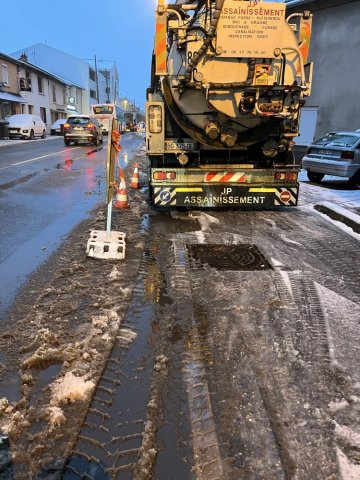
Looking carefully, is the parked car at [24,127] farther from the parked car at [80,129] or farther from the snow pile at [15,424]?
the snow pile at [15,424]

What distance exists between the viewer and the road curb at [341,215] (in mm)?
6919

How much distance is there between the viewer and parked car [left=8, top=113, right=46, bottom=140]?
3244 centimetres

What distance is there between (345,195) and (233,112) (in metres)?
5.17

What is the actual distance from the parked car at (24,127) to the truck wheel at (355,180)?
92.6 ft

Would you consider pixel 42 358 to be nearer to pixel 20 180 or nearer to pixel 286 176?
pixel 286 176

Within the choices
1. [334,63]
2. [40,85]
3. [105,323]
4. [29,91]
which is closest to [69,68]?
[40,85]

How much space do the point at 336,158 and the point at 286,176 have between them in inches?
201

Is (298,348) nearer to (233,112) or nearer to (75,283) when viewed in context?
(75,283)

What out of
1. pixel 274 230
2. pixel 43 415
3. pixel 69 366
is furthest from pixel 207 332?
pixel 274 230

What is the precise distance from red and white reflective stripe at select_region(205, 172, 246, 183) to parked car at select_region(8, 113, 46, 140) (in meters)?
29.6

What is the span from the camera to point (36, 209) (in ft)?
25.5

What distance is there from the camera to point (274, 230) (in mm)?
6605

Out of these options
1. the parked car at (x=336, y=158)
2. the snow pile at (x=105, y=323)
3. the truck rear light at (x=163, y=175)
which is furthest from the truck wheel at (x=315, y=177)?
the snow pile at (x=105, y=323)

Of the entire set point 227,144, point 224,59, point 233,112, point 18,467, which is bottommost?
point 18,467
